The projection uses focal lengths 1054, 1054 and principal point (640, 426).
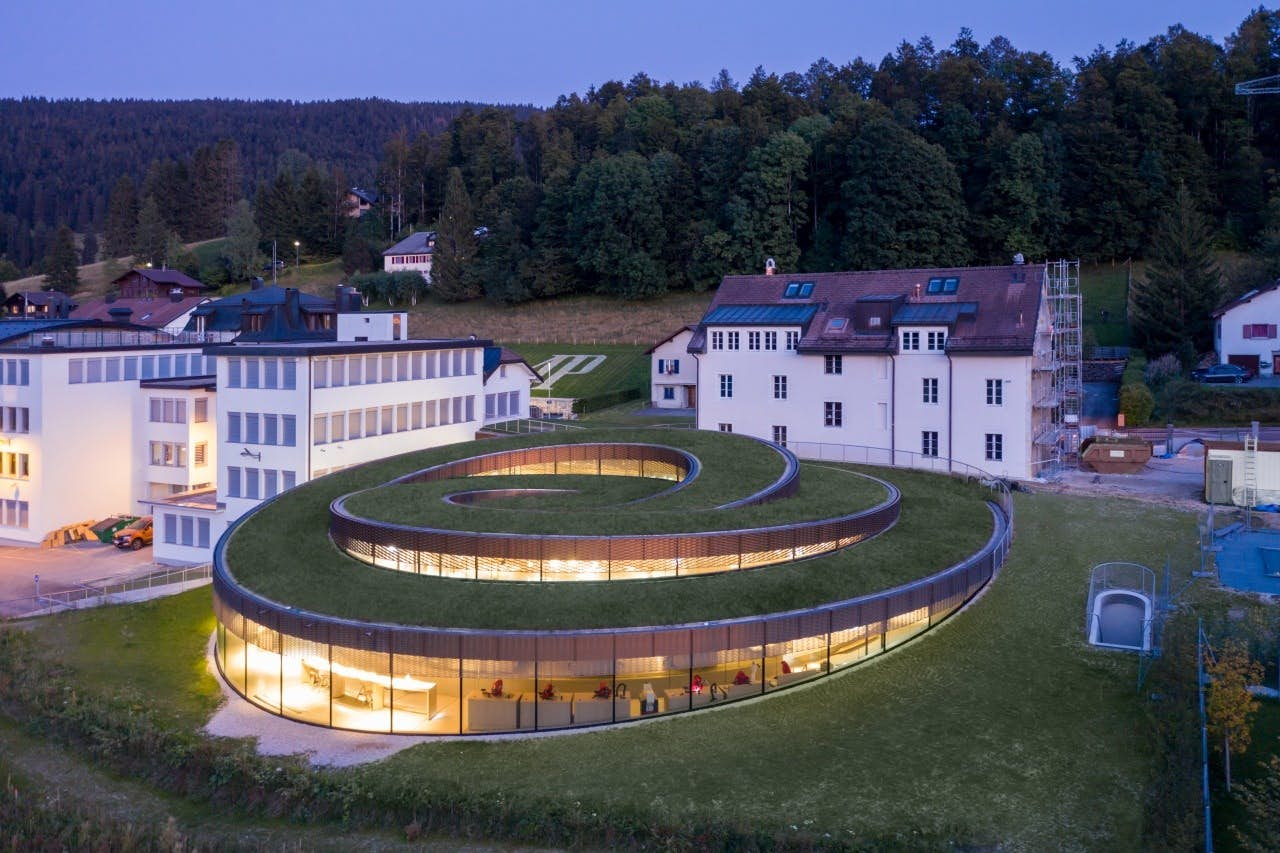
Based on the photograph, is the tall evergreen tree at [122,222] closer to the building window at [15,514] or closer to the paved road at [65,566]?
the building window at [15,514]

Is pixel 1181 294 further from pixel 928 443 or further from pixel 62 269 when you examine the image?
pixel 62 269

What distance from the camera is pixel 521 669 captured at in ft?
77.8

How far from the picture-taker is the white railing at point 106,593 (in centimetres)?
3544

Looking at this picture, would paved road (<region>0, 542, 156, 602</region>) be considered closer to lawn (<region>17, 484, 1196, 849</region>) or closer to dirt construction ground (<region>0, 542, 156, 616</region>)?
dirt construction ground (<region>0, 542, 156, 616</region>)

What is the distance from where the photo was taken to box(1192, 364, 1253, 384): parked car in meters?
56.6

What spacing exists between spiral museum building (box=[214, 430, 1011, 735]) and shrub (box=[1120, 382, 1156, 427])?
19.9 m

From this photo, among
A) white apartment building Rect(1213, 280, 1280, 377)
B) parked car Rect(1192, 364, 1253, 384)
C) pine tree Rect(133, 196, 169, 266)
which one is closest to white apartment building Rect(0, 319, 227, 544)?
parked car Rect(1192, 364, 1253, 384)

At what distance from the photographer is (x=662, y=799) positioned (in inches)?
774

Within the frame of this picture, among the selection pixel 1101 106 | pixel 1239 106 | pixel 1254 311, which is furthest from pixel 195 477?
pixel 1239 106

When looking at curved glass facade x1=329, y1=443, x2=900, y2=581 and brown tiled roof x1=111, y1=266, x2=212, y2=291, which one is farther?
brown tiled roof x1=111, y1=266, x2=212, y2=291

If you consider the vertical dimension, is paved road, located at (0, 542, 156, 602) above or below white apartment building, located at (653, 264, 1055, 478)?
below

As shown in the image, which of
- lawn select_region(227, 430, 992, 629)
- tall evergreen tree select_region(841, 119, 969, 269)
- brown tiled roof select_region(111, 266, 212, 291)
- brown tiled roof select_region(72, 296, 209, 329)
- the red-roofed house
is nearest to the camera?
lawn select_region(227, 430, 992, 629)

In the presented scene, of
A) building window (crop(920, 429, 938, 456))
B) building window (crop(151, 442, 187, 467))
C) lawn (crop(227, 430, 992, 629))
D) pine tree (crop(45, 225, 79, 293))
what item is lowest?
lawn (crop(227, 430, 992, 629))

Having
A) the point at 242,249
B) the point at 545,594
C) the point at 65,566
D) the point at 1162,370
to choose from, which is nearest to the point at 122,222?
the point at 242,249
